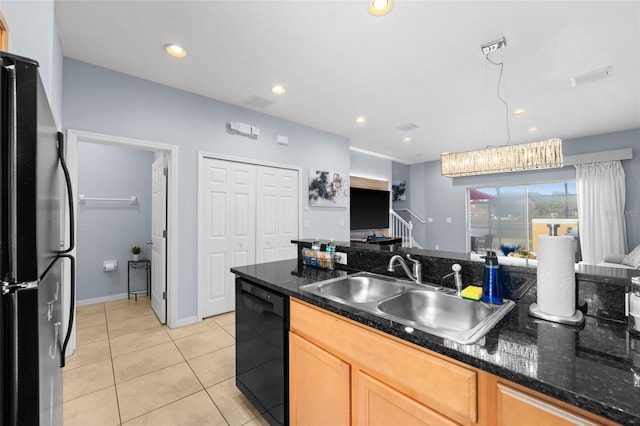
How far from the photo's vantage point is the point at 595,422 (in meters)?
0.62

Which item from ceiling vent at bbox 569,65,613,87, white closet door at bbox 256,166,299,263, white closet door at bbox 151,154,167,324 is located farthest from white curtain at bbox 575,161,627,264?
white closet door at bbox 151,154,167,324

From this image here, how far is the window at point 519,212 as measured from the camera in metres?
5.48

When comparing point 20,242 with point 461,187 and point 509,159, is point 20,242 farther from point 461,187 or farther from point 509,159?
point 461,187

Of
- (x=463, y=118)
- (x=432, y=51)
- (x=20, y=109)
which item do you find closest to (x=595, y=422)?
(x=20, y=109)

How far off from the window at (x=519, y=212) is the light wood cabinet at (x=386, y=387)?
5.43m

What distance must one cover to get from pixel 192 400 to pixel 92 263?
10.0 feet

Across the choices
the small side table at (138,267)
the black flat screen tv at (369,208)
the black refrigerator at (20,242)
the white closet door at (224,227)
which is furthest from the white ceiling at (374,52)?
the small side table at (138,267)

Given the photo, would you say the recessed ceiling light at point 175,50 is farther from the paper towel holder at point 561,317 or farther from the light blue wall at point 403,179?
the light blue wall at point 403,179

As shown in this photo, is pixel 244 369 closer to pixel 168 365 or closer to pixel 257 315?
pixel 257 315

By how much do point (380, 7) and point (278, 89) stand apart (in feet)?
5.07

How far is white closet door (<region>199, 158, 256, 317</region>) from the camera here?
10.9ft

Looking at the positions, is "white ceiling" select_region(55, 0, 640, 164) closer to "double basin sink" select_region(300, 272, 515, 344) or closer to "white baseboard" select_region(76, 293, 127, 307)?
"double basin sink" select_region(300, 272, 515, 344)

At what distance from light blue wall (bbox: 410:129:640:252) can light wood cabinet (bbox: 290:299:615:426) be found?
19.6 feet

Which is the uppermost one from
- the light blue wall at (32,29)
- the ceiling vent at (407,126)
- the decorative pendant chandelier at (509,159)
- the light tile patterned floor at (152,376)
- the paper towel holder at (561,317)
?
the ceiling vent at (407,126)
